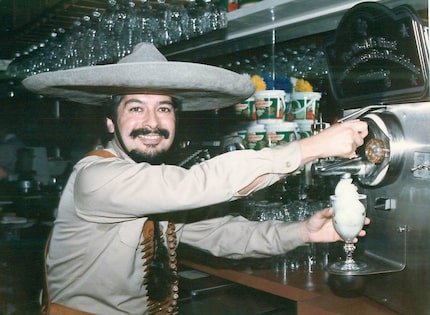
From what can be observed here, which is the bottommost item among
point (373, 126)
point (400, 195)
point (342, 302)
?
point (342, 302)

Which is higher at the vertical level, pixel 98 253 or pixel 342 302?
pixel 98 253

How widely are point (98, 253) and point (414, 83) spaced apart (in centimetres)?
89

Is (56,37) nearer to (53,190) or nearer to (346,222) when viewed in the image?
(53,190)

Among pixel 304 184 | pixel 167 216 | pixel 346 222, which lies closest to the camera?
pixel 346 222

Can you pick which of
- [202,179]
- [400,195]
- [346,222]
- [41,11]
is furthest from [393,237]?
[41,11]

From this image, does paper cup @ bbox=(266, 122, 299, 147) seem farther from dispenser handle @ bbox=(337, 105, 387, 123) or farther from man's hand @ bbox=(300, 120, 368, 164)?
man's hand @ bbox=(300, 120, 368, 164)

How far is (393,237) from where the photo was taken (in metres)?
1.08

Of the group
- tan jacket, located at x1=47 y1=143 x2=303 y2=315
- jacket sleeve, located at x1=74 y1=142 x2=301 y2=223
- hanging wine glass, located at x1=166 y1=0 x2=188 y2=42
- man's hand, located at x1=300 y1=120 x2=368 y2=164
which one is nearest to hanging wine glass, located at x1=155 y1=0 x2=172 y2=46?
hanging wine glass, located at x1=166 y1=0 x2=188 y2=42

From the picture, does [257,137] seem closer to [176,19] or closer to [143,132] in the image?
[143,132]

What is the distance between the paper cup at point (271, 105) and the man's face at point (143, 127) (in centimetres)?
32

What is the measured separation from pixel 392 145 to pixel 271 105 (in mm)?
533

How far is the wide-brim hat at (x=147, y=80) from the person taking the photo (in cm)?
110

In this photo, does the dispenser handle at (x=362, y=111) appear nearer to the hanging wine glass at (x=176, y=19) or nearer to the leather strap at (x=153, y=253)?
the leather strap at (x=153, y=253)

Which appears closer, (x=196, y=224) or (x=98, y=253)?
(x=98, y=253)
